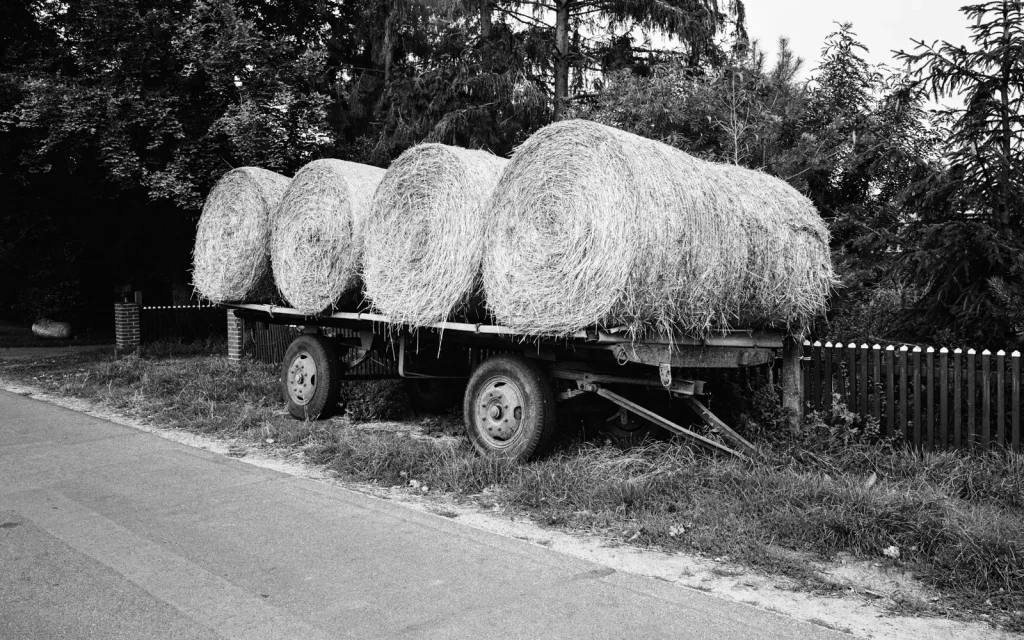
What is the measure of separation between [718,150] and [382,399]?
6.89m

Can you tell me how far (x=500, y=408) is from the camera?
23.8 feet

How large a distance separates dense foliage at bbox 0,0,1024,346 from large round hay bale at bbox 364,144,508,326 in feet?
11.8

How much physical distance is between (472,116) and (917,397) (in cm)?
1231

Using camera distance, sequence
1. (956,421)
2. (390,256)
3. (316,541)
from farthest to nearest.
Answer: (390,256), (956,421), (316,541)

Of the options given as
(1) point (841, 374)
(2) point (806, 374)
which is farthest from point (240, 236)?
(1) point (841, 374)

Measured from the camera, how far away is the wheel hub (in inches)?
281

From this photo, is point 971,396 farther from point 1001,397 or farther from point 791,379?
point 791,379

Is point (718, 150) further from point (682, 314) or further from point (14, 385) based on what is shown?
point (14, 385)

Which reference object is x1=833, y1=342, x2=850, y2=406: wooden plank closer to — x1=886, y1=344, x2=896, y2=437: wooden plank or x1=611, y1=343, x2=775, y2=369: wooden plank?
x1=886, y1=344, x2=896, y2=437: wooden plank

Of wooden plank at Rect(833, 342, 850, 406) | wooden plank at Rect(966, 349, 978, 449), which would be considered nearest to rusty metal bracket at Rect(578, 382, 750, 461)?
wooden plank at Rect(833, 342, 850, 406)

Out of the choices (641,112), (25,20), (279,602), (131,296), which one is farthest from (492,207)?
(25,20)

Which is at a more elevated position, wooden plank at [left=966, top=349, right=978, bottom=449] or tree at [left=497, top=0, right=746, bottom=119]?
tree at [left=497, top=0, right=746, bottom=119]

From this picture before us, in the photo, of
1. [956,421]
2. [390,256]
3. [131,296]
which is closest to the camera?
[956,421]

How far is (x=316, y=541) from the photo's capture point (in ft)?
17.0
